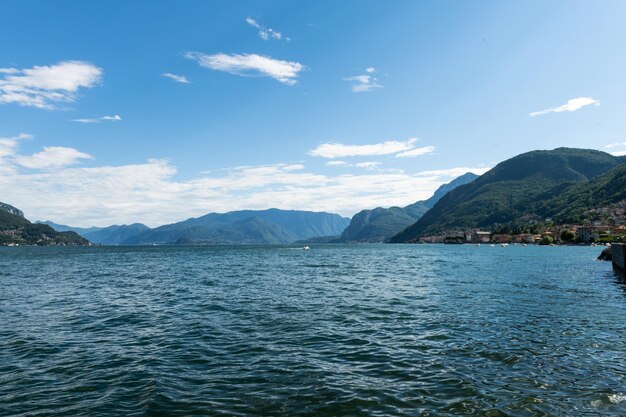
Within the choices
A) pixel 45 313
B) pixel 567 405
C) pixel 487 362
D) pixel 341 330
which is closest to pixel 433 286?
pixel 341 330

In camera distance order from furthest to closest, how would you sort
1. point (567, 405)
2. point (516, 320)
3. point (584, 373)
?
1. point (516, 320)
2. point (584, 373)
3. point (567, 405)

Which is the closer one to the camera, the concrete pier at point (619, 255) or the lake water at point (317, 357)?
the lake water at point (317, 357)

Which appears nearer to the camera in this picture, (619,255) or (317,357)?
(317,357)

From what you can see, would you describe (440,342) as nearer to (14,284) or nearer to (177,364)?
(177,364)

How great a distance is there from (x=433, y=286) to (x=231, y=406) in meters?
39.8

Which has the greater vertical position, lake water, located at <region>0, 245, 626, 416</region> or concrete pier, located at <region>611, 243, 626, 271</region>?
concrete pier, located at <region>611, 243, 626, 271</region>

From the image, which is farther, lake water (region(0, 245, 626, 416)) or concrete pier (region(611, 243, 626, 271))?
concrete pier (region(611, 243, 626, 271))

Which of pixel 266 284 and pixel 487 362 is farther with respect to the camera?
pixel 266 284

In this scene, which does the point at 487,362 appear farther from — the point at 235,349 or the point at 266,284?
the point at 266,284

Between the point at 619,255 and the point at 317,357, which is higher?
the point at 619,255

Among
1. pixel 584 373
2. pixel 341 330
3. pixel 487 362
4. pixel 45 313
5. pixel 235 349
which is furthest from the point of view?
pixel 45 313

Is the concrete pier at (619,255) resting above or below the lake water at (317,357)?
above

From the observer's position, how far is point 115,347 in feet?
71.6

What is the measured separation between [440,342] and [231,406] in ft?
41.9
